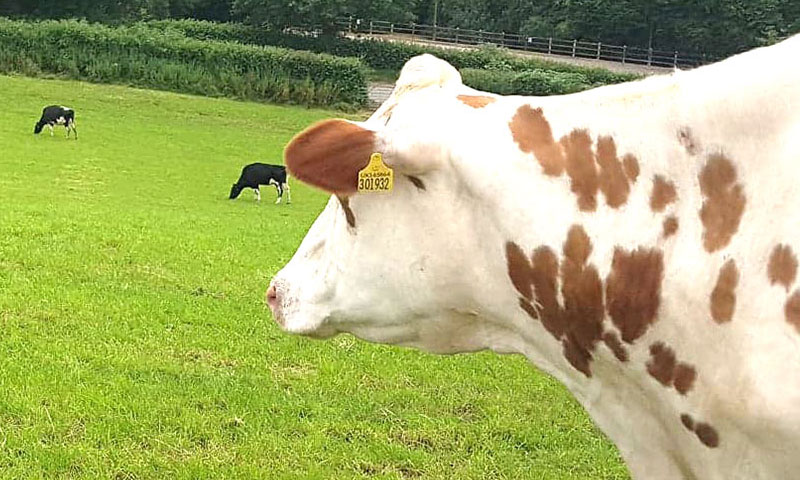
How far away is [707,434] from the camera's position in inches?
71.8

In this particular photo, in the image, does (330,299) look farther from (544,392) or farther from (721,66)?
(544,392)

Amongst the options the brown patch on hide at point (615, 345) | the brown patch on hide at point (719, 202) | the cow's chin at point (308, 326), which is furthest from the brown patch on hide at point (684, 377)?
the cow's chin at point (308, 326)

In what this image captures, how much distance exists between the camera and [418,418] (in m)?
5.11

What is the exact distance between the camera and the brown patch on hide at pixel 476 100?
6.89 feet

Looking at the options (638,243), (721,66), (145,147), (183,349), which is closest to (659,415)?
(638,243)

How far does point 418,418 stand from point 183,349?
66.2 inches

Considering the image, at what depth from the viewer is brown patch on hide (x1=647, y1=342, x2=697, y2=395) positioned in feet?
5.98

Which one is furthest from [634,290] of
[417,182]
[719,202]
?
[417,182]

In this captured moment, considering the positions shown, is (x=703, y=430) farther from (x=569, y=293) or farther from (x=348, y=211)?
(x=348, y=211)

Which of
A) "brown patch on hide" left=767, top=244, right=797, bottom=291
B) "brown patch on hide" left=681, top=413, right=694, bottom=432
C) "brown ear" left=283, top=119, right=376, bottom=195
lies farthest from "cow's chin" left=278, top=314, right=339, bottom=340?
"brown patch on hide" left=767, top=244, right=797, bottom=291

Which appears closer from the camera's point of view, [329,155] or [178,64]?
[329,155]

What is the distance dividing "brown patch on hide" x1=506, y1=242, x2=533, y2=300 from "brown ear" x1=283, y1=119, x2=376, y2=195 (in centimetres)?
36

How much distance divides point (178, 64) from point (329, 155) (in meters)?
29.6

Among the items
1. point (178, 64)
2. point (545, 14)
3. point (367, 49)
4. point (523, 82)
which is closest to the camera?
point (178, 64)
